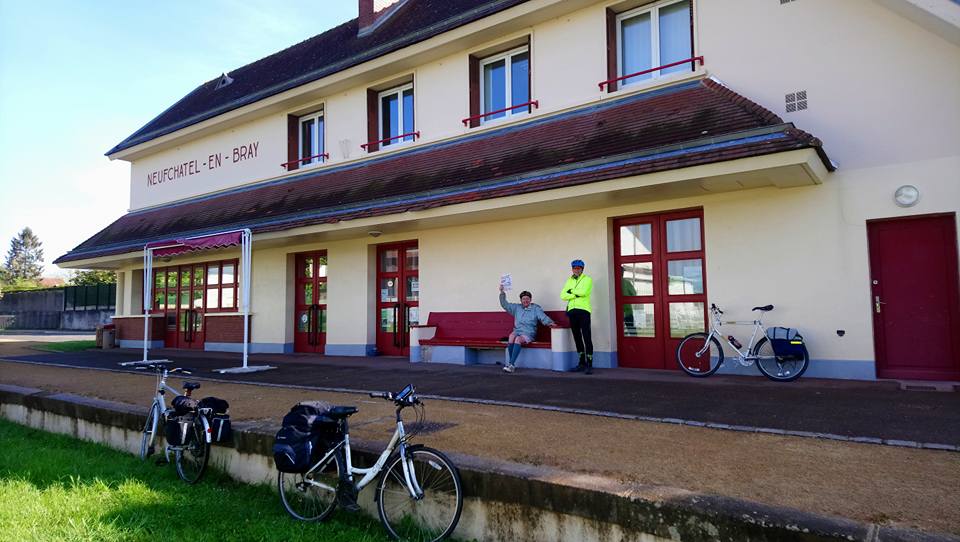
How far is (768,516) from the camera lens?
2.88 metres

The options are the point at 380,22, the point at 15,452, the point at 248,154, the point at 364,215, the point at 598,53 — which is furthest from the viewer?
the point at 248,154

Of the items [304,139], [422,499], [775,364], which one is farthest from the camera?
[304,139]

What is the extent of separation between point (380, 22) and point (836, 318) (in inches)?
511

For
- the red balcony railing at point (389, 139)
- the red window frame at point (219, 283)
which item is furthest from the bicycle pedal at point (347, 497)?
the red window frame at point (219, 283)

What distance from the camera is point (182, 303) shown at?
18188 millimetres

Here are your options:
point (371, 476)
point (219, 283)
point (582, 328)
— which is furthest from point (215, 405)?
point (219, 283)

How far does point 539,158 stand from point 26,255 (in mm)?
116743

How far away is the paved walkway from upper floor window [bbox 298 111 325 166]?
6.33 m

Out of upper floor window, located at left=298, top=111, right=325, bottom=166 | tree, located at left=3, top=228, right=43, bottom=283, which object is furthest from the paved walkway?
tree, located at left=3, top=228, right=43, bottom=283

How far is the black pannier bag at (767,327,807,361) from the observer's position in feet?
26.3

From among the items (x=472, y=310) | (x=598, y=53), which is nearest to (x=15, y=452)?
(x=472, y=310)

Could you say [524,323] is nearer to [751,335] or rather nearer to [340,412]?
[751,335]

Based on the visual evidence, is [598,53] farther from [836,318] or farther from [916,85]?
[836,318]

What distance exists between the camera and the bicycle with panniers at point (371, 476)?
3852 millimetres
